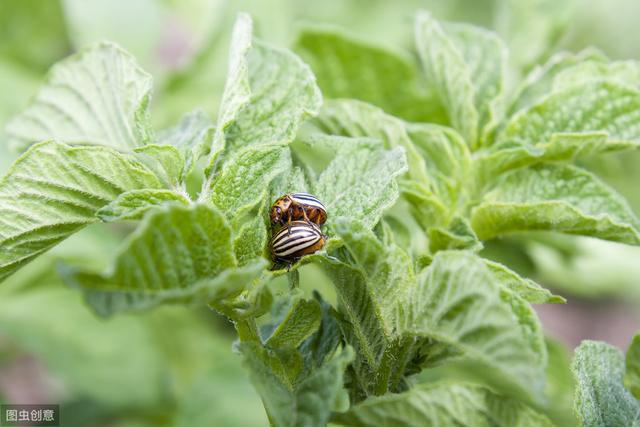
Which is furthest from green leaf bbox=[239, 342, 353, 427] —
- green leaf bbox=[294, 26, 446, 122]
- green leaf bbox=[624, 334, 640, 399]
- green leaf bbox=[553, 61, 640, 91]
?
green leaf bbox=[294, 26, 446, 122]

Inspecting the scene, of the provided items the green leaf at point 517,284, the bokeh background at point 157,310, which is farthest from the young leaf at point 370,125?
the bokeh background at point 157,310

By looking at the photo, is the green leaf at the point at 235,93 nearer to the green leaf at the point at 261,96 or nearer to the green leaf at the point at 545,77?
the green leaf at the point at 261,96

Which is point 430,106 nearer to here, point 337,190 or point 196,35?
point 337,190

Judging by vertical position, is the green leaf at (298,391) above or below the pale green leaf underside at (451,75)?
below

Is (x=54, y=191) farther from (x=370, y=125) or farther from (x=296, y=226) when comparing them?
(x=370, y=125)

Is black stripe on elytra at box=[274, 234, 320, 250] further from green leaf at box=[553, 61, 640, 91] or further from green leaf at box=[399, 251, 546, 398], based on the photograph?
green leaf at box=[553, 61, 640, 91]

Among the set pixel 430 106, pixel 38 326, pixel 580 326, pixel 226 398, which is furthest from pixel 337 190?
pixel 580 326
